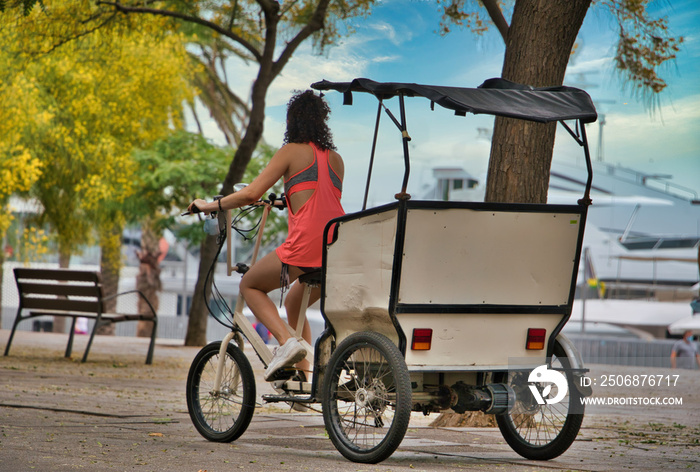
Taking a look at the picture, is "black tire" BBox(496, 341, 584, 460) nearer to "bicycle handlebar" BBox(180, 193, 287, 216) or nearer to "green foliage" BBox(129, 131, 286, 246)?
"bicycle handlebar" BBox(180, 193, 287, 216)

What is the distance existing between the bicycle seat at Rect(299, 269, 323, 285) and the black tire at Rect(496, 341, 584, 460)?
1.11 m

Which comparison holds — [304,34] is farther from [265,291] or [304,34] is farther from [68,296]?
[265,291]

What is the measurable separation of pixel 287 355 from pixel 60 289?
6524mm

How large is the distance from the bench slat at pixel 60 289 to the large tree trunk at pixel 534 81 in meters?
5.54

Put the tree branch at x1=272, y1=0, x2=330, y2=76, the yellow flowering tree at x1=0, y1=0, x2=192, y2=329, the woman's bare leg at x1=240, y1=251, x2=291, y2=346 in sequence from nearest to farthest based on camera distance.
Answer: the woman's bare leg at x1=240, y1=251, x2=291, y2=346 < the tree branch at x1=272, y1=0, x2=330, y2=76 < the yellow flowering tree at x1=0, y1=0, x2=192, y2=329

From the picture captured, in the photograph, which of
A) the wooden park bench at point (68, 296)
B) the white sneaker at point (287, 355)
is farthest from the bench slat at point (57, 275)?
the white sneaker at point (287, 355)

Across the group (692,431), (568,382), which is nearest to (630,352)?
(692,431)

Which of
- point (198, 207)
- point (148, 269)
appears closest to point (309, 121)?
point (198, 207)

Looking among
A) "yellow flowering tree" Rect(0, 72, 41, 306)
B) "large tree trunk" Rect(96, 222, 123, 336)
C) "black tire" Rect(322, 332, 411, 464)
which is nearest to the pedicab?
"black tire" Rect(322, 332, 411, 464)

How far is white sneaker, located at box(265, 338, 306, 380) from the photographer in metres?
4.73

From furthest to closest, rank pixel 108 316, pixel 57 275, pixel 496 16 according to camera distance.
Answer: pixel 57 275, pixel 108 316, pixel 496 16

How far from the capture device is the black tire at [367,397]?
160 inches

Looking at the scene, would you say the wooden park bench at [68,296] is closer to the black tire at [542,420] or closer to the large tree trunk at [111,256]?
the black tire at [542,420]

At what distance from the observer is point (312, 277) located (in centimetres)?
484
